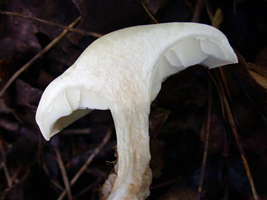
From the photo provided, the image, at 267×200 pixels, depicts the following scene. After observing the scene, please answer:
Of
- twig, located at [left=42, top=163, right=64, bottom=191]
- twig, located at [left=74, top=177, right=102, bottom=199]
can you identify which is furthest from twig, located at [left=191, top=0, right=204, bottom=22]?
twig, located at [left=42, top=163, right=64, bottom=191]

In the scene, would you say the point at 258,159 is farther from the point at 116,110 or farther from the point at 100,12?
the point at 100,12

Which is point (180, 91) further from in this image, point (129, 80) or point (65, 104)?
point (65, 104)

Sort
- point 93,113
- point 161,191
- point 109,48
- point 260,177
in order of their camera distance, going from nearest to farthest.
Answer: point 109,48 < point 260,177 < point 161,191 < point 93,113

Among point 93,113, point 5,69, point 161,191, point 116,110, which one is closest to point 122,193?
point 116,110

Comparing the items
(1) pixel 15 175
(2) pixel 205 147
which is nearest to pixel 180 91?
(2) pixel 205 147

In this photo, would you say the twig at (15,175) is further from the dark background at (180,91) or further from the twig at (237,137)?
the twig at (237,137)

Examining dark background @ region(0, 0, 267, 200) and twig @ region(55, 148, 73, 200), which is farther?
twig @ region(55, 148, 73, 200)

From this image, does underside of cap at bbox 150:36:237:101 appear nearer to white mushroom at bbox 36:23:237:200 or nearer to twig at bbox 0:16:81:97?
white mushroom at bbox 36:23:237:200

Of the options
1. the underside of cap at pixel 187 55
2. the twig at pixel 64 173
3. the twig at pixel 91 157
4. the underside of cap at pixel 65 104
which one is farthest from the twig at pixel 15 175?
the underside of cap at pixel 187 55
